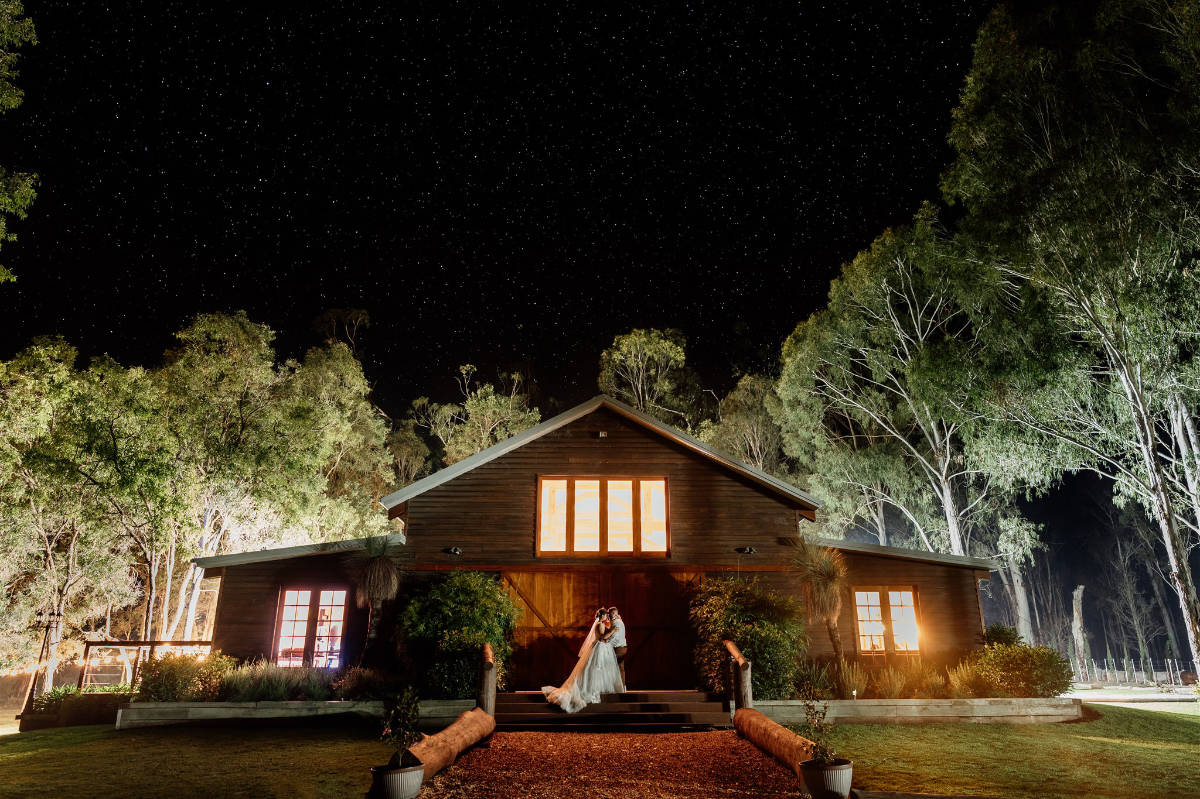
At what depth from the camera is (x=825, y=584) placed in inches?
559

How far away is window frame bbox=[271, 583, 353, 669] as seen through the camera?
46.3 ft

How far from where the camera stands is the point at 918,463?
28.2 metres

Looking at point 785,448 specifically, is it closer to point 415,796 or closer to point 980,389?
point 980,389

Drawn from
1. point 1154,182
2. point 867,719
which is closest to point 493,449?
point 867,719

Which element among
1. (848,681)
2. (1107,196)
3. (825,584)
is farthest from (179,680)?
(1107,196)

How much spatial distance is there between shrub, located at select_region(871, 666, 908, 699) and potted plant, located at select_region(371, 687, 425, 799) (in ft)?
30.7

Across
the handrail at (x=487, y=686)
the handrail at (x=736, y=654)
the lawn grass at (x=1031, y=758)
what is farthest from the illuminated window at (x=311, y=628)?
the lawn grass at (x=1031, y=758)

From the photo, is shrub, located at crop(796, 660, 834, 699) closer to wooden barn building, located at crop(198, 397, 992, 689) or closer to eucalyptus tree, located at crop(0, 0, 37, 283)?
wooden barn building, located at crop(198, 397, 992, 689)

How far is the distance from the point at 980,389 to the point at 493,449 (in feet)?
46.1

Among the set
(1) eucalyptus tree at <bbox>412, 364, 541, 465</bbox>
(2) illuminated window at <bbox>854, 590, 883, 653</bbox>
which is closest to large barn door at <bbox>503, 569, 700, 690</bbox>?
(2) illuminated window at <bbox>854, 590, 883, 653</bbox>

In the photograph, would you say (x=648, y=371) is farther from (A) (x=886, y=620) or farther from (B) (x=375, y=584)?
(B) (x=375, y=584)

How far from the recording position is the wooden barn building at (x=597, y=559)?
14.3 meters

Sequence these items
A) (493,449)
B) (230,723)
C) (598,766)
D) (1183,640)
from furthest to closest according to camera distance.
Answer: (1183,640) < (493,449) < (230,723) < (598,766)

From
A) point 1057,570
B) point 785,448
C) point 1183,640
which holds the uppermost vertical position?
point 785,448
